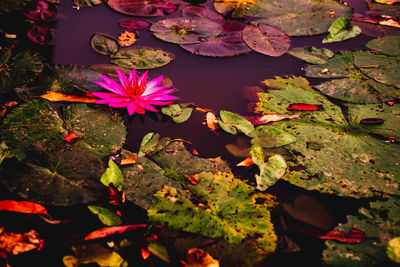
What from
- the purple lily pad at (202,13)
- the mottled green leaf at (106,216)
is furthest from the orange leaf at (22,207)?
the purple lily pad at (202,13)

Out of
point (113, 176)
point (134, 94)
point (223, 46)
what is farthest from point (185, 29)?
point (113, 176)

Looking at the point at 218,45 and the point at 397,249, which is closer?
the point at 397,249

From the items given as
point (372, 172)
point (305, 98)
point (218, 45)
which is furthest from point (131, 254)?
point (218, 45)

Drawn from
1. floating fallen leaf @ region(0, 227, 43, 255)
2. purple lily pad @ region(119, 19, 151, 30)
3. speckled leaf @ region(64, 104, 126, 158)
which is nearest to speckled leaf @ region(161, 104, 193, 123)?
speckled leaf @ region(64, 104, 126, 158)

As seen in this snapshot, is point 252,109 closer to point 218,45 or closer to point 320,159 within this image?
point 320,159

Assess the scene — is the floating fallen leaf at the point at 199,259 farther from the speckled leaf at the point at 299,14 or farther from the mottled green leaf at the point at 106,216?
the speckled leaf at the point at 299,14

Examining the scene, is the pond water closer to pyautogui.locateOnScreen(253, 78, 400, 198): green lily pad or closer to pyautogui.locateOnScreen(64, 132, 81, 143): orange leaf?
pyautogui.locateOnScreen(253, 78, 400, 198): green lily pad

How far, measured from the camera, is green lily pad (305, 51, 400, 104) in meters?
1.75

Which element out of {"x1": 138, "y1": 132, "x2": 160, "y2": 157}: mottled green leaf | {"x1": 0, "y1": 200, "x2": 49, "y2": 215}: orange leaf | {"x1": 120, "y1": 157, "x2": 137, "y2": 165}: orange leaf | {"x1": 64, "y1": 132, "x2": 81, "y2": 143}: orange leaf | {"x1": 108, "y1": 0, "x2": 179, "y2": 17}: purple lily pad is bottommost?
{"x1": 0, "y1": 200, "x2": 49, "y2": 215}: orange leaf

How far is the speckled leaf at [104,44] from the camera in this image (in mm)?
1928

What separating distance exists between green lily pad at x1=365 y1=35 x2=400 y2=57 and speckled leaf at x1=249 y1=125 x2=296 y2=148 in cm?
150

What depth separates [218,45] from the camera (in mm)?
2090

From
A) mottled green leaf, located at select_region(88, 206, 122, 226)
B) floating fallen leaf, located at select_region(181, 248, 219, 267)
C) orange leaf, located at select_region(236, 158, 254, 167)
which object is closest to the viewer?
floating fallen leaf, located at select_region(181, 248, 219, 267)

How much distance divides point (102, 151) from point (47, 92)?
2.05 feet
